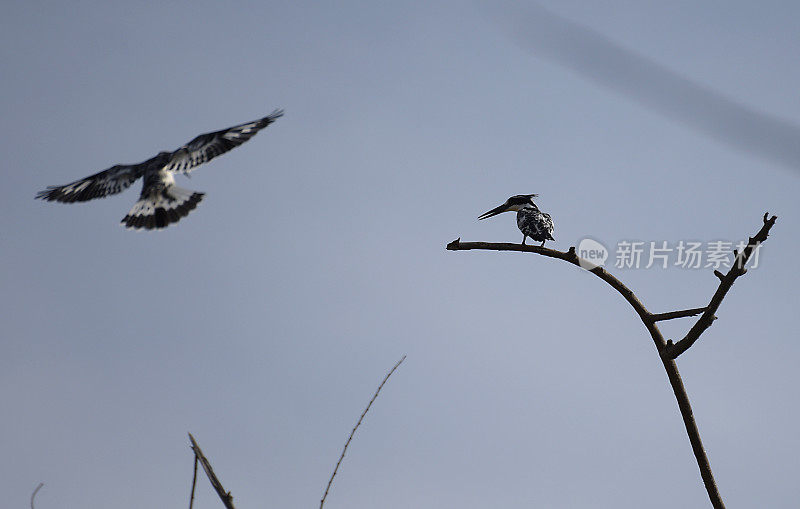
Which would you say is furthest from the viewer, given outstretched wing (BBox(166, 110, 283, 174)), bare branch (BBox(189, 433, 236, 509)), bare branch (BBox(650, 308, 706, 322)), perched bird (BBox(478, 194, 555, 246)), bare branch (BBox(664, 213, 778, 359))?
outstretched wing (BBox(166, 110, 283, 174))

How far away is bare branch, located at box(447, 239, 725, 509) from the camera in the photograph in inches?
196

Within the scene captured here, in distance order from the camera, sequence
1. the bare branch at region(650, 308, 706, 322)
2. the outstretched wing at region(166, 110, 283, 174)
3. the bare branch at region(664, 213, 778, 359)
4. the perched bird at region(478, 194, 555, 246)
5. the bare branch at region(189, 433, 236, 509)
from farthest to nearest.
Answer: the outstretched wing at region(166, 110, 283, 174) < the perched bird at region(478, 194, 555, 246) < the bare branch at region(650, 308, 706, 322) < the bare branch at region(664, 213, 778, 359) < the bare branch at region(189, 433, 236, 509)

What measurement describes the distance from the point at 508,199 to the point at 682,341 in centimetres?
405

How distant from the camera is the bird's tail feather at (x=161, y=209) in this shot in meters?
9.34

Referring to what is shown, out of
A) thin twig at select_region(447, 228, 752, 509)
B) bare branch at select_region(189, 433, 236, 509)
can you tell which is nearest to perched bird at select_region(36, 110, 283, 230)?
thin twig at select_region(447, 228, 752, 509)

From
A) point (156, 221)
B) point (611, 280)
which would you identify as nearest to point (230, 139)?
point (156, 221)

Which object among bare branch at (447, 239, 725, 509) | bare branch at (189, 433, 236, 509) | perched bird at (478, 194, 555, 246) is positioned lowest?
bare branch at (189, 433, 236, 509)

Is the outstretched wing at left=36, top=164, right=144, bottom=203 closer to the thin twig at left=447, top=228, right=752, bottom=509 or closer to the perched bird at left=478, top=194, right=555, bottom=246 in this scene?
the perched bird at left=478, top=194, right=555, bottom=246

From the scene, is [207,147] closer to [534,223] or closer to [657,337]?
[534,223]

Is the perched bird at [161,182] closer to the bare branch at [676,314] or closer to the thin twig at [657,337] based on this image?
the thin twig at [657,337]

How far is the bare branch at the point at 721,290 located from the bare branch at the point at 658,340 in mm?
118

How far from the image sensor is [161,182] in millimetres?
9453

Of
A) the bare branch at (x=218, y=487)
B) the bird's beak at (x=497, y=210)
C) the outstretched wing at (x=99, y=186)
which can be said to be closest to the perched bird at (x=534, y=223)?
the bird's beak at (x=497, y=210)

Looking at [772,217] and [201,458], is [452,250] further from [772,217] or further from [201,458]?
[201,458]
